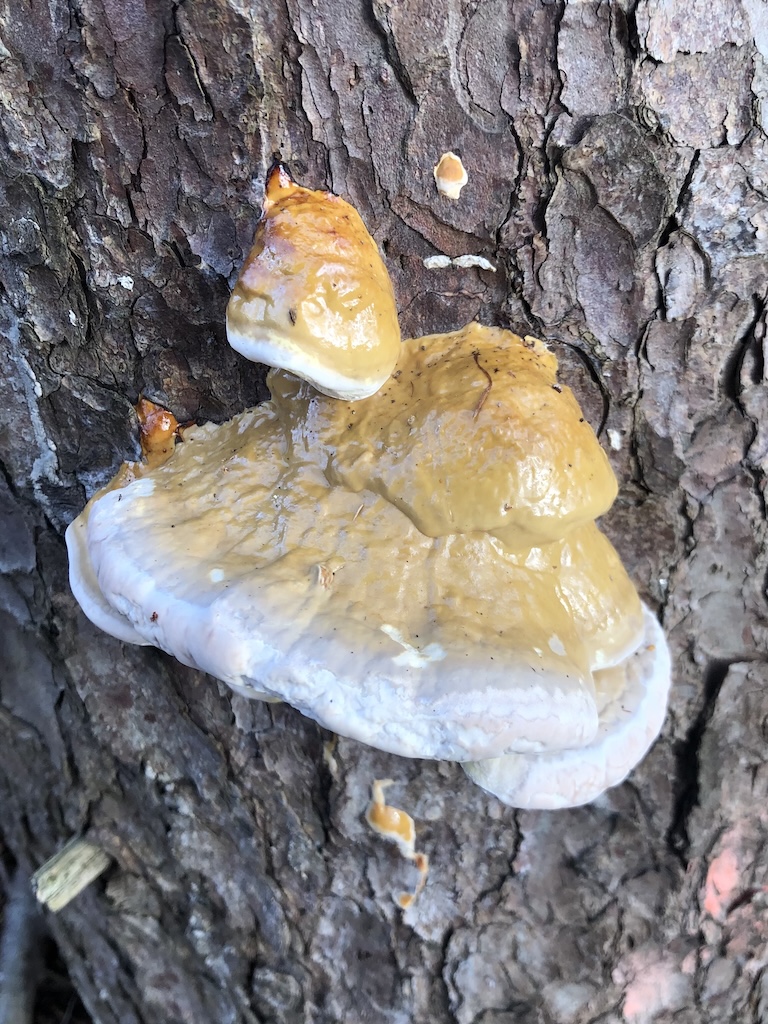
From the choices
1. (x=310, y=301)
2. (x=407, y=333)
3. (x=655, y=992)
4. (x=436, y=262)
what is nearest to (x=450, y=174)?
(x=436, y=262)

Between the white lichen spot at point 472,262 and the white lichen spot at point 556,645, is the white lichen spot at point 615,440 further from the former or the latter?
the white lichen spot at point 556,645

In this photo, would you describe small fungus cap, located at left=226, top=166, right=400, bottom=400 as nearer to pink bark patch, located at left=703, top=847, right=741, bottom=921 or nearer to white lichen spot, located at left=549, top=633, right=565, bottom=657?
white lichen spot, located at left=549, top=633, right=565, bottom=657

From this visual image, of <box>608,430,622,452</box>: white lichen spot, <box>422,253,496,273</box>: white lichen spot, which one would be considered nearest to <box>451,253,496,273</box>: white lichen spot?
<box>422,253,496,273</box>: white lichen spot

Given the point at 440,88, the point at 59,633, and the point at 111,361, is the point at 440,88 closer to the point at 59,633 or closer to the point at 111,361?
the point at 111,361

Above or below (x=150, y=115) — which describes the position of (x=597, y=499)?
below

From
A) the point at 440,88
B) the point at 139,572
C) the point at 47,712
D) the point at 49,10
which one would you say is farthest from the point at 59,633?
the point at 440,88

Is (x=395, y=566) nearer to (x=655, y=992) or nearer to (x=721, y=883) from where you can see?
(x=721, y=883)
